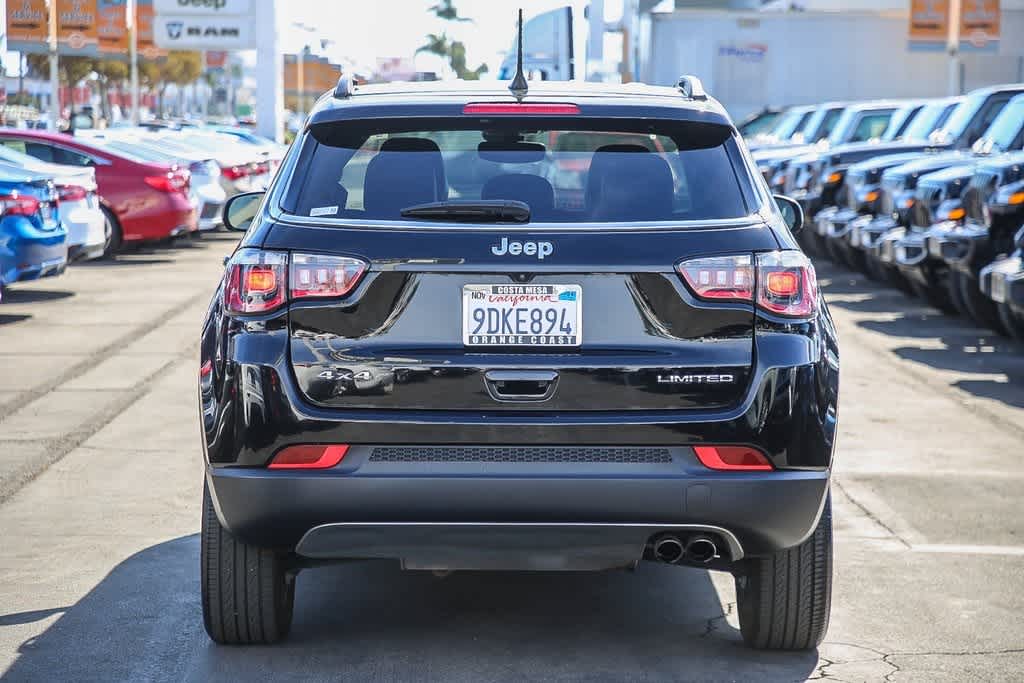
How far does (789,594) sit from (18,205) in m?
10.2

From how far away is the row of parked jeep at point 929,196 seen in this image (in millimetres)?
12445

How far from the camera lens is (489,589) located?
5.90 metres

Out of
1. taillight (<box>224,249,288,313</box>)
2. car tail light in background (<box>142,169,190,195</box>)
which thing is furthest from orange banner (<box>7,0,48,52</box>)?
taillight (<box>224,249,288,313</box>)

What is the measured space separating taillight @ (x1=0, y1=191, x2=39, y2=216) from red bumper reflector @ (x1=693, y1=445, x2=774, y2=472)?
33.6 feet

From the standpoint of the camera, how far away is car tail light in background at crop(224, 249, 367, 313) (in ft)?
14.8

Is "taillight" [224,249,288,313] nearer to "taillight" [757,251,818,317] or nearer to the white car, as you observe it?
"taillight" [757,251,818,317]

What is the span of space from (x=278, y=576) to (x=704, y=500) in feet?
4.28

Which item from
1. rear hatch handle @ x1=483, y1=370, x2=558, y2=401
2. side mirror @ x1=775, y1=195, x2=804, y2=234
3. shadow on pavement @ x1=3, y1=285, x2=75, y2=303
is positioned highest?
side mirror @ x1=775, y1=195, x2=804, y2=234

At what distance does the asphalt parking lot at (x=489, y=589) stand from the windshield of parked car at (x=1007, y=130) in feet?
14.7

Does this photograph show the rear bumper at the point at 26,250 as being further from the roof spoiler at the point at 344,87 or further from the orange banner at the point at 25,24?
the orange banner at the point at 25,24

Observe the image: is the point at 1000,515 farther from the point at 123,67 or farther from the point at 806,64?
the point at 123,67

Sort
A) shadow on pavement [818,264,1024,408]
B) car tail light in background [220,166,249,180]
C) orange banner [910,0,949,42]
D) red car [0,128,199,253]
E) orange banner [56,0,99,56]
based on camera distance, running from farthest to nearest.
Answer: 1. orange banner [56,0,99,56]
2. orange banner [910,0,949,42]
3. car tail light in background [220,166,249,180]
4. red car [0,128,199,253]
5. shadow on pavement [818,264,1024,408]

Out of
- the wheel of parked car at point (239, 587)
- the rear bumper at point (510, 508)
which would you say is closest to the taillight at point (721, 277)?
the rear bumper at point (510, 508)

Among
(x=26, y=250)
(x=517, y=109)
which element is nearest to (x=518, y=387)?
(x=517, y=109)
